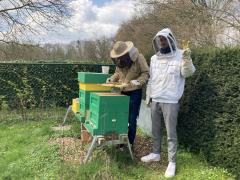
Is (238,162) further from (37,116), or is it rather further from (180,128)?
(37,116)

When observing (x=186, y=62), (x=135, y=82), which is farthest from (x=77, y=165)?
(x=186, y=62)

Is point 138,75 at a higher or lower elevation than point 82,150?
higher

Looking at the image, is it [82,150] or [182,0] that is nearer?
[82,150]

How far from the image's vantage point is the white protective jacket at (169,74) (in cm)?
485

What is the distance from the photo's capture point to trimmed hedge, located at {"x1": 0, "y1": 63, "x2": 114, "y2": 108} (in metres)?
11.0

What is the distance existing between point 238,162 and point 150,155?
1375 millimetres

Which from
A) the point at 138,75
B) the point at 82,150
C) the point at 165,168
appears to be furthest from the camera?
the point at 82,150

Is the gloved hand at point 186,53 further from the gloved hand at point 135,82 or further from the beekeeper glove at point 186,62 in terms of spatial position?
the gloved hand at point 135,82

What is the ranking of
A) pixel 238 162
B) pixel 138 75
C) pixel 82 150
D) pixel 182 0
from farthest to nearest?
pixel 182 0
pixel 82 150
pixel 138 75
pixel 238 162

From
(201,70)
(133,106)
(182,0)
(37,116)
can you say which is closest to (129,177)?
(133,106)

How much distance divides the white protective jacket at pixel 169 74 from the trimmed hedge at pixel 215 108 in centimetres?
58

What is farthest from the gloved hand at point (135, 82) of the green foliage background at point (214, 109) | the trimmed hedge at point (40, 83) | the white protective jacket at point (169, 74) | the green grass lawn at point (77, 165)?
the trimmed hedge at point (40, 83)

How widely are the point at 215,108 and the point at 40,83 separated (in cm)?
763

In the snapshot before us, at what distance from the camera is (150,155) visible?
17.6ft
